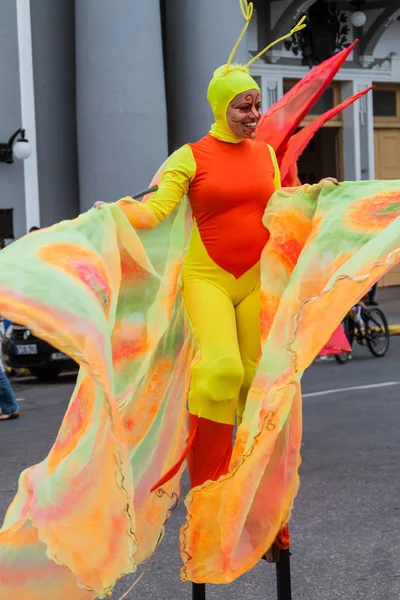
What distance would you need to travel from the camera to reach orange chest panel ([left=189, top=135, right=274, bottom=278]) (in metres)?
4.66

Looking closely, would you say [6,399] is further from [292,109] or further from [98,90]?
[98,90]

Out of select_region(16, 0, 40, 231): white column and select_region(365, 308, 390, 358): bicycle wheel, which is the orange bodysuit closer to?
select_region(365, 308, 390, 358): bicycle wheel

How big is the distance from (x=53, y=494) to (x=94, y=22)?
45.2 ft

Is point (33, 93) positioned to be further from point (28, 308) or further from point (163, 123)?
point (28, 308)

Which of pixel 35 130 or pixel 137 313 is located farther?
pixel 35 130

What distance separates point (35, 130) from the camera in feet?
58.7

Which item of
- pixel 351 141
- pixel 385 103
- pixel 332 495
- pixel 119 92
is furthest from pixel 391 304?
pixel 332 495

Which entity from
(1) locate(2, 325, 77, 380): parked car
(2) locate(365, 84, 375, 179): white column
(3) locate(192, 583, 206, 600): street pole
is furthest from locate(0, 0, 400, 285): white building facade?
(3) locate(192, 583, 206, 600): street pole

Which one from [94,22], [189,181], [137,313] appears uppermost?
[94,22]

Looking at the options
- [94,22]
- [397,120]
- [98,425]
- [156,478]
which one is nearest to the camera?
[98,425]

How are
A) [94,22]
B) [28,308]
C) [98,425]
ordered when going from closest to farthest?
[28,308], [98,425], [94,22]

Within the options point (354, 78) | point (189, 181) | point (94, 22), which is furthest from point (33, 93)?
point (189, 181)

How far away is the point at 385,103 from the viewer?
23.2m

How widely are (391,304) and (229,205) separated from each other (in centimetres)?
1658
